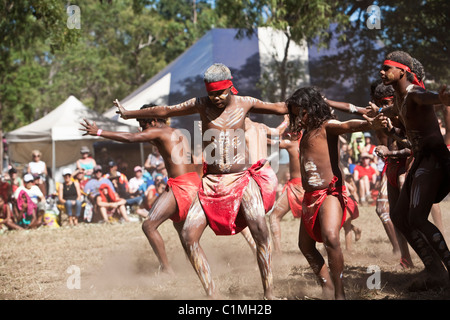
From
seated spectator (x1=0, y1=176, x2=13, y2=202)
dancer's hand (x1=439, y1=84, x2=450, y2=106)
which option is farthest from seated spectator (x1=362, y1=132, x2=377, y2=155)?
dancer's hand (x1=439, y1=84, x2=450, y2=106)

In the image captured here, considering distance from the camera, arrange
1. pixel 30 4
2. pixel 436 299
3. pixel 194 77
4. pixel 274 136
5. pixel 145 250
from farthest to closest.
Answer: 1. pixel 194 77
2. pixel 30 4
3. pixel 145 250
4. pixel 274 136
5. pixel 436 299

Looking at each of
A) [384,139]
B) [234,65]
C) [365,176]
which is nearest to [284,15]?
[234,65]

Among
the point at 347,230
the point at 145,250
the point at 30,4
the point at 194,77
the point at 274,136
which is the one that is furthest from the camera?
the point at 194,77

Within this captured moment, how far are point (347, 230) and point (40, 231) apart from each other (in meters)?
6.52

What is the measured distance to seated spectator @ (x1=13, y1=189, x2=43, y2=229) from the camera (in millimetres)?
12203

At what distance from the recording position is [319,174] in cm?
474

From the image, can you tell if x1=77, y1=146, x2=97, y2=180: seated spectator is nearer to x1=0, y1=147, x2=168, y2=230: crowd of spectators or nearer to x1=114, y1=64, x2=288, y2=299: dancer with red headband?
x1=0, y1=147, x2=168, y2=230: crowd of spectators

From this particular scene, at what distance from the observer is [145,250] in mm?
8672

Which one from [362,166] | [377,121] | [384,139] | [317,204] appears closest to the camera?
[377,121]

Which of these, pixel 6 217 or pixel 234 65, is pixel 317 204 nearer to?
pixel 6 217

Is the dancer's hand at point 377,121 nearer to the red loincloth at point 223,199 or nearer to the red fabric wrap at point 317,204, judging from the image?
the red fabric wrap at point 317,204

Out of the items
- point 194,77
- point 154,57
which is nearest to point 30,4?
point 194,77

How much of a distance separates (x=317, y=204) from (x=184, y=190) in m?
1.93
